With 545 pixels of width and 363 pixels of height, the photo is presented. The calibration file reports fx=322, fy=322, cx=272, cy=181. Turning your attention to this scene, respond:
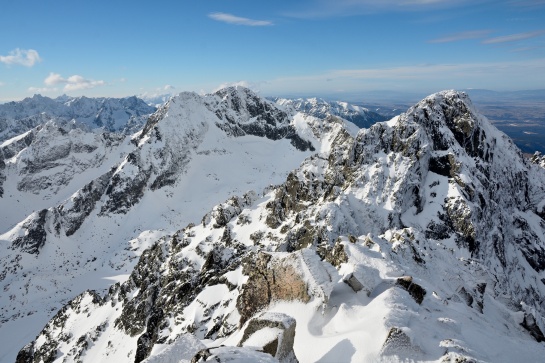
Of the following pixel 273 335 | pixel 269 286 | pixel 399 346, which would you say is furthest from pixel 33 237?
pixel 399 346

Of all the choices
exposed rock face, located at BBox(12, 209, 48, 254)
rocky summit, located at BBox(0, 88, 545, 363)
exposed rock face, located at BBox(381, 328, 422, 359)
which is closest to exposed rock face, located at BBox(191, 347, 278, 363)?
rocky summit, located at BBox(0, 88, 545, 363)

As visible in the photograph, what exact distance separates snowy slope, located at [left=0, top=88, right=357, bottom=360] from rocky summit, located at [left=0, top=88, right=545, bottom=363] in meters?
0.97

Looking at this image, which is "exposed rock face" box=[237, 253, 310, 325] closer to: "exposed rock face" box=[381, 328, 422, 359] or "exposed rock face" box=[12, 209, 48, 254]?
"exposed rock face" box=[381, 328, 422, 359]

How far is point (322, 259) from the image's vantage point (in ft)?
116

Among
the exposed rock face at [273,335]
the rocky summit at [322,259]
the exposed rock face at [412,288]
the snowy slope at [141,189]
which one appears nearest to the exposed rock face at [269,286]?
the rocky summit at [322,259]

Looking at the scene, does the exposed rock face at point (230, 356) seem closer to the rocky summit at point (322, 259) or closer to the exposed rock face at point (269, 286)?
the rocky summit at point (322, 259)

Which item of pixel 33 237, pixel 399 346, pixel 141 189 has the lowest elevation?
pixel 33 237

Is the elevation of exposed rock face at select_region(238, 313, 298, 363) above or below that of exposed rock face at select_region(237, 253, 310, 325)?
above

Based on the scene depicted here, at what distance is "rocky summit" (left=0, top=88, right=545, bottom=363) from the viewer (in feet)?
59.3

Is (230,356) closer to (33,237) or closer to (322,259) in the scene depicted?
(322,259)

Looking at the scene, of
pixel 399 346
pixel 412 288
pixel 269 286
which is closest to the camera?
pixel 399 346

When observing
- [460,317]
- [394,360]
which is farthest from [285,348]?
[460,317]

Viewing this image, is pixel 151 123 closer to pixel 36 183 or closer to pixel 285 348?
pixel 36 183

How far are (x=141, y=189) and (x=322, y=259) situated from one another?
421 feet
